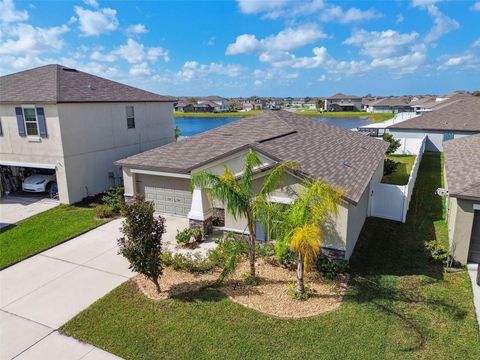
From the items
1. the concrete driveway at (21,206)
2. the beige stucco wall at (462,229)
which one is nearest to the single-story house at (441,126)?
the beige stucco wall at (462,229)

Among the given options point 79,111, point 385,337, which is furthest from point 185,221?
point 385,337

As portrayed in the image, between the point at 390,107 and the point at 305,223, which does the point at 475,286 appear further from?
the point at 390,107

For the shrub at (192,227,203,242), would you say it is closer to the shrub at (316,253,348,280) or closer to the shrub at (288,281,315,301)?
the shrub at (288,281,315,301)

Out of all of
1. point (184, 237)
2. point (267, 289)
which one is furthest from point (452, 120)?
point (267, 289)

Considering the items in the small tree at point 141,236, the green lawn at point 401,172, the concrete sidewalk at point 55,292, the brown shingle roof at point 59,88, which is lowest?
the concrete sidewalk at point 55,292

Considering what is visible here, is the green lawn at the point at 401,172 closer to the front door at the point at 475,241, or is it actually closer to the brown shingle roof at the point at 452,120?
the brown shingle roof at the point at 452,120
